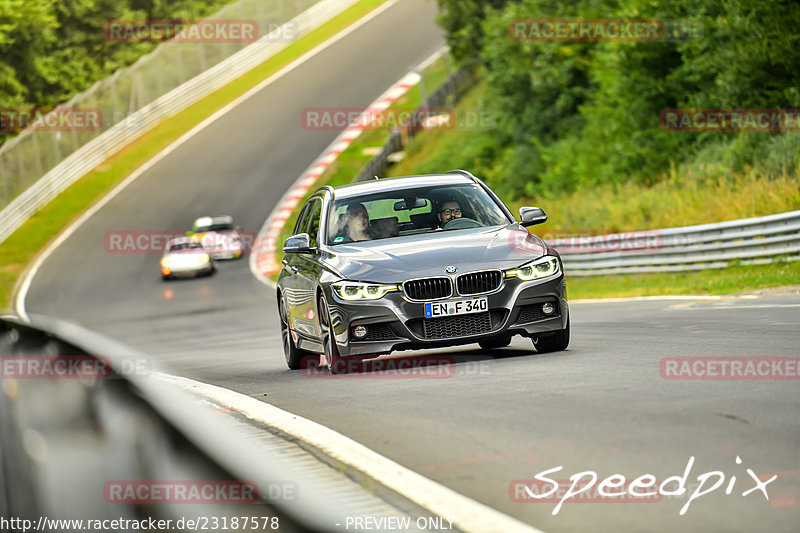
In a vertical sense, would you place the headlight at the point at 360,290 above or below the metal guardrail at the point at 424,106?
above

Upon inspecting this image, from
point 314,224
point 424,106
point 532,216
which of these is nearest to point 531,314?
point 532,216

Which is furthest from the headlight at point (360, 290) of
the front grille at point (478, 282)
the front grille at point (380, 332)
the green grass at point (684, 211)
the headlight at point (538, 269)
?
the green grass at point (684, 211)

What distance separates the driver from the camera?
12.0 metres

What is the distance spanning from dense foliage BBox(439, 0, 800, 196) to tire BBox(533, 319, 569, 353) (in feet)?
48.4

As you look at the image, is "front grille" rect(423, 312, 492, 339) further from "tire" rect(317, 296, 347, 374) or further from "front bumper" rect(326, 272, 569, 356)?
"tire" rect(317, 296, 347, 374)

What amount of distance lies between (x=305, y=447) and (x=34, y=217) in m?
45.6

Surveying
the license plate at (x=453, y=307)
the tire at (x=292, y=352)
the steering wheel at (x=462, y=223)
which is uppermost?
the steering wheel at (x=462, y=223)

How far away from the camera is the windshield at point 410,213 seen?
11883 millimetres

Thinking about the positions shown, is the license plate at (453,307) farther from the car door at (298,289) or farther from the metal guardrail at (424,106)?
the metal guardrail at (424,106)

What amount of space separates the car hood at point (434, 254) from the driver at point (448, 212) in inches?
18.0

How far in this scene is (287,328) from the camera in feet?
43.1

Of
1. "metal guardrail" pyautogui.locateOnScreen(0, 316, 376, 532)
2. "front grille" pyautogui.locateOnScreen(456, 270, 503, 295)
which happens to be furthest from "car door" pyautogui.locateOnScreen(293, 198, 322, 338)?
"metal guardrail" pyautogui.locateOnScreen(0, 316, 376, 532)

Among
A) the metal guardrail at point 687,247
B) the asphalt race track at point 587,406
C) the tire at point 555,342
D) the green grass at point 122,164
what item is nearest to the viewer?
the asphalt race track at point 587,406

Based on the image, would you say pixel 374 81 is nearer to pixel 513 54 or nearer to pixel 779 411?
pixel 513 54
